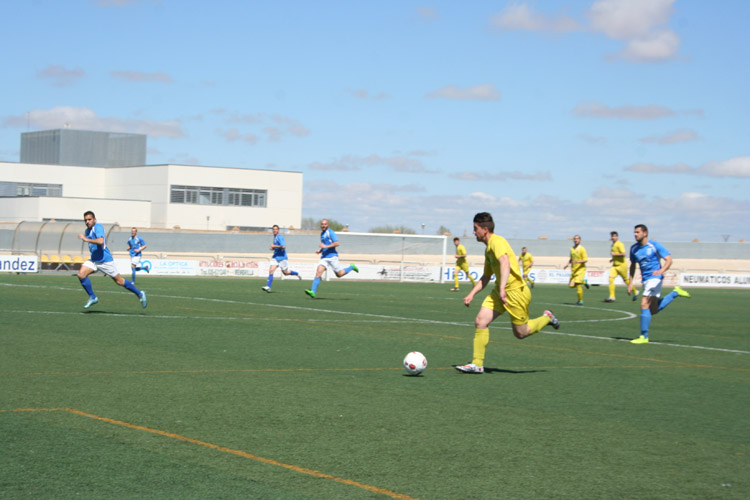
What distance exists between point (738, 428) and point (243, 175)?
7894 centimetres

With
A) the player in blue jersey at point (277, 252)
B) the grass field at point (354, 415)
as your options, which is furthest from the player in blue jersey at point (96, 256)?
the player in blue jersey at point (277, 252)

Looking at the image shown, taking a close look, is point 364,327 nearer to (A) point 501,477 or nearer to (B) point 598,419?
(B) point 598,419

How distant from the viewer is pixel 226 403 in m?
8.58

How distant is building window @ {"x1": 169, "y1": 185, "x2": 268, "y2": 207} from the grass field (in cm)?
6645

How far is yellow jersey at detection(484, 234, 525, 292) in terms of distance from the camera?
11031 mm

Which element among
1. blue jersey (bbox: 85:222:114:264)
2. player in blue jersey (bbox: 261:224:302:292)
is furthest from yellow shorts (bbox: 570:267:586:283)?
blue jersey (bbox: 85:222:114:264)

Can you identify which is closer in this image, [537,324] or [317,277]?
[537,324]

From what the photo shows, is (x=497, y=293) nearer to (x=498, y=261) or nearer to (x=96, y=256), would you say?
(x=498, y=261)

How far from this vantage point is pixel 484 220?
36.5 feet

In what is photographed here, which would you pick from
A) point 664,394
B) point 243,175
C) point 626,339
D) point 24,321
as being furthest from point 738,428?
point 243,175

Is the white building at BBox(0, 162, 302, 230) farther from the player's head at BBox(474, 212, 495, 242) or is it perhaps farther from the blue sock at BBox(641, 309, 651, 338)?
the player's head at BBox(474, 212, 495, 242)

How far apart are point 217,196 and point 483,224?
75031mm

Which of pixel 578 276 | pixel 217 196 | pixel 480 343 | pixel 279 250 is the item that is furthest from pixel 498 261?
pixel 217 196

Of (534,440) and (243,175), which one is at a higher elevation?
(243,175)
